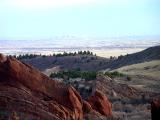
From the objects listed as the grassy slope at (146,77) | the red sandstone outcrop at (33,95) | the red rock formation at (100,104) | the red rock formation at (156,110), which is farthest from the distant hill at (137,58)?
the red rock formation at (156,110)

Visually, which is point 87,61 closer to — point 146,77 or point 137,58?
point 137,58

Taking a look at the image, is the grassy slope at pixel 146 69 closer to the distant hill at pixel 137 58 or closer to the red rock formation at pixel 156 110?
the distant hill at pixel 137 58

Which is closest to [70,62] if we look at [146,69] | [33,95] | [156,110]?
[146,69]

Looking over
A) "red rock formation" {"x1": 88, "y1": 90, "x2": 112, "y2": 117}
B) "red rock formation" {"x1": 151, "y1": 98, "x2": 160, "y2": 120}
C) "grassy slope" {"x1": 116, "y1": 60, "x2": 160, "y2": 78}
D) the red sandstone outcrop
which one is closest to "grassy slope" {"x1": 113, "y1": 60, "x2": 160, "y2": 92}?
"grassy slope" {"x1": 116, "y1": 60, "x2": 160, "y2": 78}

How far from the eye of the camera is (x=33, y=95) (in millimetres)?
31312

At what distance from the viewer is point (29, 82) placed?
105 ft

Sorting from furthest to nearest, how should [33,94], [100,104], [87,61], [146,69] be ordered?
[87,61]
[146,69]
[100,104]
[33,94]

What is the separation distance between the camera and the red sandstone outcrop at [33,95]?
30.3 metres

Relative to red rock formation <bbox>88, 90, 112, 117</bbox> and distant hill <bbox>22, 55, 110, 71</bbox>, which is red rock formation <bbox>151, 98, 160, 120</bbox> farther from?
distant hill <bbox>22, 55, 110, 71</bbox>

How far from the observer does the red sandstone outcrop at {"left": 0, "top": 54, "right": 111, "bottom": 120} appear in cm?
3034

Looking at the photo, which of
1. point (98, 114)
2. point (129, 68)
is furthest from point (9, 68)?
point (129, 68)

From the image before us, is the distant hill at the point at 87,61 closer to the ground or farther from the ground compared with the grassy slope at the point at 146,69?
closer to the ground

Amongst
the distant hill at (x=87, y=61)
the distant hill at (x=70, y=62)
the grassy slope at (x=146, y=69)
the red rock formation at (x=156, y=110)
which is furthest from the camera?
the distant hill at (x=70, y=62)

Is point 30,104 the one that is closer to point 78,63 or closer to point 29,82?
point 29,82
